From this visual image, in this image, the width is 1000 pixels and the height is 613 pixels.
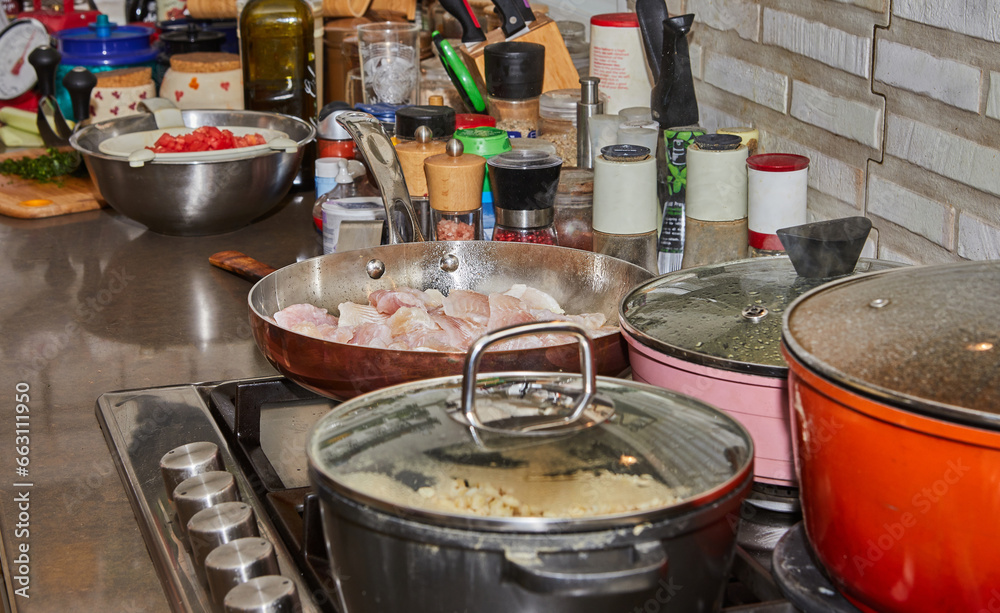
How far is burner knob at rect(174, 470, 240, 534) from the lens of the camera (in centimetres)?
78

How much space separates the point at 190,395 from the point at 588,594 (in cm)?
72

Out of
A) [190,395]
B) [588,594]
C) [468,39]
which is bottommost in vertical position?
[190,395]

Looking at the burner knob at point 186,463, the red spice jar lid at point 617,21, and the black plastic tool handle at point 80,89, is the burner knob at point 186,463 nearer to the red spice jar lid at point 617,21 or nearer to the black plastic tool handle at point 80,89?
the red spice jar lid at point 617,21

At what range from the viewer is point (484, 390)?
0.62 m

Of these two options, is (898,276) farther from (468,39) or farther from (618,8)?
(618,8)

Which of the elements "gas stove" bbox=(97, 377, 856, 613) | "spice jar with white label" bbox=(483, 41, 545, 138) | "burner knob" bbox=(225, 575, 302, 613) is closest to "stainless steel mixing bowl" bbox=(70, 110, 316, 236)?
"spice jar with white label" bbox=(483, 41, 545, 138)

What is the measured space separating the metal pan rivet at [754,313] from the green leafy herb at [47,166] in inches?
67.2

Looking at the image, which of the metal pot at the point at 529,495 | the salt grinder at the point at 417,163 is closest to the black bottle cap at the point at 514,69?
the salt grinder at the point at 417,163

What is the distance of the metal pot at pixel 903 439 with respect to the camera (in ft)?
1.46

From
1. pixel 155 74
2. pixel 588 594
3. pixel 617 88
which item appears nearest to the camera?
pixel 588 594

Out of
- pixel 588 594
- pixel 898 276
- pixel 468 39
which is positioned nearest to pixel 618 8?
pixel 468 39

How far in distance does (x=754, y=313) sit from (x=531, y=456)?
0.90 ft

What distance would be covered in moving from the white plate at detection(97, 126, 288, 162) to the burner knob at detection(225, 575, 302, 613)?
1061 millimetres

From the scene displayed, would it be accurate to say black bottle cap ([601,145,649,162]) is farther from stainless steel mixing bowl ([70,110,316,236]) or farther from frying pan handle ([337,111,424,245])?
stainless steel mixing bowl ([70,110,316,236])
